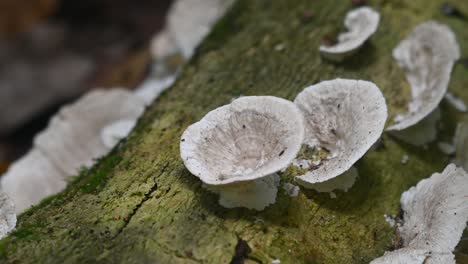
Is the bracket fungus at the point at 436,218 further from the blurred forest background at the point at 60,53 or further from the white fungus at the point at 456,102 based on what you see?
the blurred forest background at the point at 60,53

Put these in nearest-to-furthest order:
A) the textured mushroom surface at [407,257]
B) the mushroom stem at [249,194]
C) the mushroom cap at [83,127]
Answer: the textured mushroom surface at [407,257] < the mushroom stem at [249,194] < the mushroom cap at [83,127]

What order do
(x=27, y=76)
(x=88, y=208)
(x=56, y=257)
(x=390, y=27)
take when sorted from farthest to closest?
(x=27, y=76) → (x=390, y=27) → (x=88, y=208) → (x=56, y=257)

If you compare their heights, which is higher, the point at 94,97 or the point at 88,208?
the point at 94,97

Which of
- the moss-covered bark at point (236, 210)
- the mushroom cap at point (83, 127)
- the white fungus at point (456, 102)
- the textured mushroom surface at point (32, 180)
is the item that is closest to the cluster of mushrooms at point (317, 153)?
the moss-covered bark at point (236, 210)

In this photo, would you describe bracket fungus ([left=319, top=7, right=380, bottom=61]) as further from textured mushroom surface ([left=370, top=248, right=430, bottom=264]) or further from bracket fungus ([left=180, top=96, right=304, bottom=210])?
textured mushroom surface ([left=370, top=248, right=430, bottom=264])

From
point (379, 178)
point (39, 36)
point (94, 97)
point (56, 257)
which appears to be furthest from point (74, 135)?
point (39, 36)

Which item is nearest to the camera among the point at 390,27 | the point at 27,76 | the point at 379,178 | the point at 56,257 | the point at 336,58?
the point at 56,257

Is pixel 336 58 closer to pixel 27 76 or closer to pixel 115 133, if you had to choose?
pixel 115 133

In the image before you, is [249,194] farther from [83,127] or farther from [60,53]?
[60,53]
